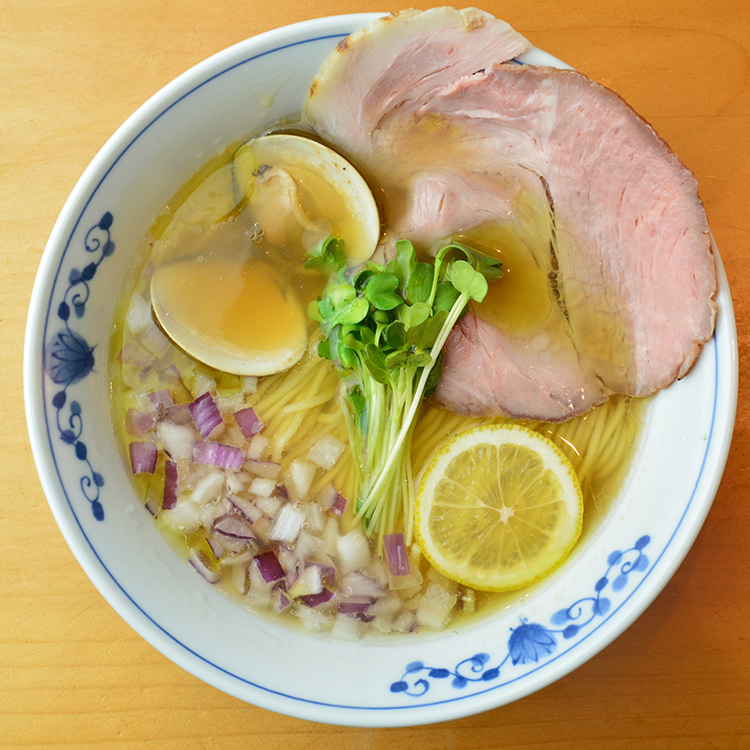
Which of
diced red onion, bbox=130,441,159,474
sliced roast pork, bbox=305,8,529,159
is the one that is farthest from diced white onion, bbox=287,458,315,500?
sliced roast pork, bbox=305,8,529,159

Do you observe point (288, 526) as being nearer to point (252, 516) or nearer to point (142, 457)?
point (252, 516)

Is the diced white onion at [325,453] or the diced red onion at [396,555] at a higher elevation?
the diced white onion at [325,453]

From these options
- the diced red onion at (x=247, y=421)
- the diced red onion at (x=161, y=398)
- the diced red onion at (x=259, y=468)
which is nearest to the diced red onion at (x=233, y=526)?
the diced red onion at (x=259, y=468)

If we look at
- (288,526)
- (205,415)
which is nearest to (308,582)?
(288,526)

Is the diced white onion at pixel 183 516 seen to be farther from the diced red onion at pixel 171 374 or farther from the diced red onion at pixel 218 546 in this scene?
the diced red onion at pixel 171 374

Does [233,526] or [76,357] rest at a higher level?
[76,357]

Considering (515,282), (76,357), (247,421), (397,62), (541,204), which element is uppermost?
(397,62)
